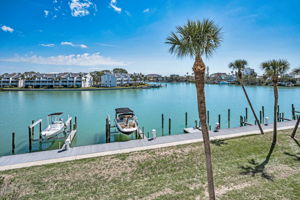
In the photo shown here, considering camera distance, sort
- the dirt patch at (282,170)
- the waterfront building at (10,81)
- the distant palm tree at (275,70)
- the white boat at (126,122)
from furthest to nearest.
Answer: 1. the waterfront building at (10,81)
2. the white boat at (126,122)
3. the distant palm tree at (275,70)
4. the dirt patch at (282,170)

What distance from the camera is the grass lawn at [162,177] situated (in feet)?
18.1

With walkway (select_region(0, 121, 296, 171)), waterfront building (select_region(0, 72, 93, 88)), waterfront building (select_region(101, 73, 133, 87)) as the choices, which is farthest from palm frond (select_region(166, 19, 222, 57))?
waterfront building (select_region(0, 72, 93, 88))

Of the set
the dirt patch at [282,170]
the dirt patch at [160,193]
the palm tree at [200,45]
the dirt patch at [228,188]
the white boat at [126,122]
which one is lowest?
the dirt patch at [160,193]

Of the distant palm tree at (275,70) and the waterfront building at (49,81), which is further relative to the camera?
the waterfront building at (49,81)

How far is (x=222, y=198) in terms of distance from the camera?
5160 mm

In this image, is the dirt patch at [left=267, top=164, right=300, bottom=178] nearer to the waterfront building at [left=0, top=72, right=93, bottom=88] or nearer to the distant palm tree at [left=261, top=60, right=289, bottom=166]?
the distant palm tree at [left=261, top=60, right=289, bottom=166]

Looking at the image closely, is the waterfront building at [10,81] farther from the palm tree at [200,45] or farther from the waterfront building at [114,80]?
the palm tree at [200,45]

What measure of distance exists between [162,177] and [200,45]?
17.2ft

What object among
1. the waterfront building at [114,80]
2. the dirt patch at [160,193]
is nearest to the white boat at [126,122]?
the dirt patch at [160,193]

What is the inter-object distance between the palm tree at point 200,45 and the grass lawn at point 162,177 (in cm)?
242

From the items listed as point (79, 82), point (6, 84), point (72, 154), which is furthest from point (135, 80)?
point (72, 154)

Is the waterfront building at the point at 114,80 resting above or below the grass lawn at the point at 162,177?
above

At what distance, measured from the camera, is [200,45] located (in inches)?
153

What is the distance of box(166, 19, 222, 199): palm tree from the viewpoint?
3623 mm
